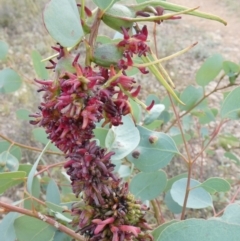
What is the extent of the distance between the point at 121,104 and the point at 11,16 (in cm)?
388

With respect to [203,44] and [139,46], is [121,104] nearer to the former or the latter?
[139,46]

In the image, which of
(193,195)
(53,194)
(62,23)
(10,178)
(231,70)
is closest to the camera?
(62,23)

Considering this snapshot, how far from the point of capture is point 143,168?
707 mm

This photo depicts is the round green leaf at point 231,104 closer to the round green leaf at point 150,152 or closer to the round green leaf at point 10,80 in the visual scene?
the round green leaf at point 150,152

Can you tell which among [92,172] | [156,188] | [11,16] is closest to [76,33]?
[92,172]

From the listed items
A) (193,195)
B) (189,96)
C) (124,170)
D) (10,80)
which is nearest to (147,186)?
(193,195)

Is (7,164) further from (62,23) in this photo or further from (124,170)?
(62,23)

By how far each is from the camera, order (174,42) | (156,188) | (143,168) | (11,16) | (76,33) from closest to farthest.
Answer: (76,33), (143,168), (156,188), (11,16), (174,42)

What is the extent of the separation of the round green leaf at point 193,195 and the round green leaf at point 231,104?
Answer: 140 mm

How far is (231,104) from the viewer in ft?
2.41

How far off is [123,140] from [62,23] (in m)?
0.25

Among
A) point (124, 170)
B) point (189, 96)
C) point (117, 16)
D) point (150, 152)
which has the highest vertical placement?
point (117, 16)

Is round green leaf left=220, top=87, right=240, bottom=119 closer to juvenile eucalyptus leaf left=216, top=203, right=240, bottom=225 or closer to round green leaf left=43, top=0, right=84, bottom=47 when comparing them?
juvenile eucalyptus leaf left=216, top=203, right=240, bottom=225

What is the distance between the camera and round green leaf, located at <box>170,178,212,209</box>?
78 centimetres
